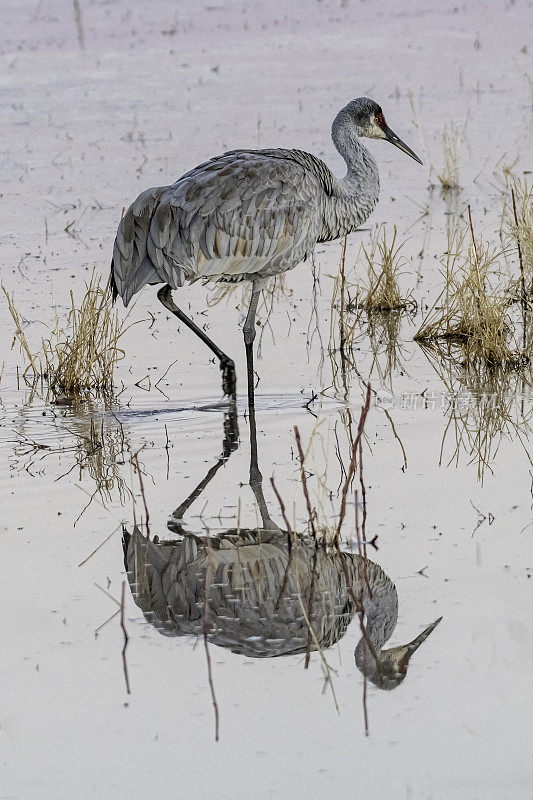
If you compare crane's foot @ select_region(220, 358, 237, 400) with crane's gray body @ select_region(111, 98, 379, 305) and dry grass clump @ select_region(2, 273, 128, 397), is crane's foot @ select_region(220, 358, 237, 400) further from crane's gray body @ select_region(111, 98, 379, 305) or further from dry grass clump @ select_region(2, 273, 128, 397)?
dry grass clump @ select_region(2, 273, 128, 397)

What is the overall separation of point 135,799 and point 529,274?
5386 mm

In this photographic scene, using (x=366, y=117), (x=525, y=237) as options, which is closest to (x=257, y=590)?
(x=525, y=237)

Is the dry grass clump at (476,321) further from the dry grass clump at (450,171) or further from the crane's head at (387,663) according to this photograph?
the dry grass clump at (450,171)

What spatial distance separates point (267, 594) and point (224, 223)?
308 cm

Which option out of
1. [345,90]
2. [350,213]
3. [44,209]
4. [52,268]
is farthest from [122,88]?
[350,213]

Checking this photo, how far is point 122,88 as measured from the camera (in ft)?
55.1

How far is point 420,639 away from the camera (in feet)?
14.0

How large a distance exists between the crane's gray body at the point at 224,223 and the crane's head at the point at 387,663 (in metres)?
3.38

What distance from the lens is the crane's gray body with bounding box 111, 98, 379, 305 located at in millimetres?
7172

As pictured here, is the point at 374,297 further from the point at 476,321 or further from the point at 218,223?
the point at 218,223

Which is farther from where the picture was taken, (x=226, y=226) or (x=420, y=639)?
(x=226, y=226)

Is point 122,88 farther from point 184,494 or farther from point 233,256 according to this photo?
point 184,494

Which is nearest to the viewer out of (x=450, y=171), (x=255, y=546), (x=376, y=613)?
(x=376, y=613)

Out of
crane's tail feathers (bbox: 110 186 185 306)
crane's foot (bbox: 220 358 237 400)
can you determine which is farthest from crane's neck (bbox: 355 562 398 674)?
crane's tail feathers (bbox: 110 186 185 306)
